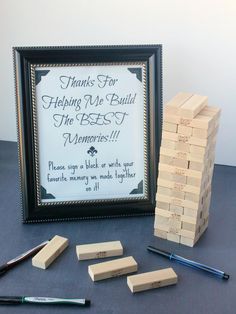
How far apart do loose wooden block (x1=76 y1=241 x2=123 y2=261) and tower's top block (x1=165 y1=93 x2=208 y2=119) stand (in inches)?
9.0

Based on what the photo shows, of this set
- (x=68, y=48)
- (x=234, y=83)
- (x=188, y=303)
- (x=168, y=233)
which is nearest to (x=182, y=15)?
(x=234, y=83)

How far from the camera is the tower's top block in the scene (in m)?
0.84

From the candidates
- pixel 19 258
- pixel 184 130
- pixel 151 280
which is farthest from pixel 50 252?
pixel 184 130

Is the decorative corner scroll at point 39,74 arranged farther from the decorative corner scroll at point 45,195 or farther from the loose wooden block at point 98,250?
the loose wooden block at point 98,250

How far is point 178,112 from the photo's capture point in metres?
0.84

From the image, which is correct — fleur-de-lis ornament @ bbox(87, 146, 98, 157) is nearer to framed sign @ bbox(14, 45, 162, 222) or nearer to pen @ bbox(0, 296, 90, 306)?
framed sign @ bbox(14, 45, 162, 222)

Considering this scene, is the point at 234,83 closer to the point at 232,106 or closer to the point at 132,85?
the point at 232,106

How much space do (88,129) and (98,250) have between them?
0.71 ft

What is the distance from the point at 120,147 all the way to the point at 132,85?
11 centimetres

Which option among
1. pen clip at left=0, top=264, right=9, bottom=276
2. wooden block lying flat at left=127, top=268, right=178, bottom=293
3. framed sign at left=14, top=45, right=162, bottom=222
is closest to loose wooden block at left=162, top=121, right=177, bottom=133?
framed sign at left=14, top=45, right=162, bottom=222

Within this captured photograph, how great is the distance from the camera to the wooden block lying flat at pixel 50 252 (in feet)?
2.78

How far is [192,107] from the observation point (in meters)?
0.84

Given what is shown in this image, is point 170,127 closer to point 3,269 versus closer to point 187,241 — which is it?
point 187,241

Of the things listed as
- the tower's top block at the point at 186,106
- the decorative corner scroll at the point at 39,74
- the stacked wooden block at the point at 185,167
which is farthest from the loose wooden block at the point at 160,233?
the decorative corner scroll at the point at 39,74
